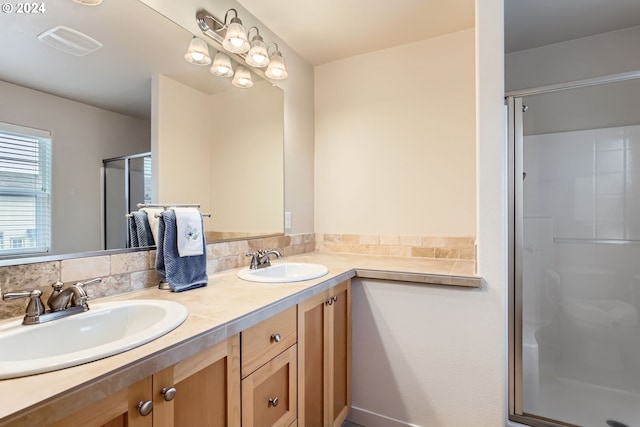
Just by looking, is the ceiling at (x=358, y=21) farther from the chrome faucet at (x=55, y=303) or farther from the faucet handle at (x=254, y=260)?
the chrome faucet at (x=55, y=303)

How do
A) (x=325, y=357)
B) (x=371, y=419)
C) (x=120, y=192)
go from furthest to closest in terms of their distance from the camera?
1. (x=371, y=419)
2. (x=325, y=357)
3. (x=120, y=192)

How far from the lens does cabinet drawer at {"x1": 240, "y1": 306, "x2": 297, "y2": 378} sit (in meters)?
0.98

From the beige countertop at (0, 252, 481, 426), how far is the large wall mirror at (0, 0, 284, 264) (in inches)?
13.3

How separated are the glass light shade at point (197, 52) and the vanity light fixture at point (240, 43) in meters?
0.06

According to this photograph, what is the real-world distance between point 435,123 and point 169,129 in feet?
5.21

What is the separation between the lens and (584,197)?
2283 mm

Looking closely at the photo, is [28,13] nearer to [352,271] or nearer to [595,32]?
[352,271]

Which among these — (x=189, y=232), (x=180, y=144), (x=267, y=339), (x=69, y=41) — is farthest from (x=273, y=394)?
(x=69, y=41)

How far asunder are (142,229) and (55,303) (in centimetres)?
41

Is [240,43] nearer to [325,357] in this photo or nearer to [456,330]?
[325,357]

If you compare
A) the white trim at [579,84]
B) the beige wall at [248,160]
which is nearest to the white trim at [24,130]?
the beige wall at [248,160]

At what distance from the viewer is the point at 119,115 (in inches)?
47.6

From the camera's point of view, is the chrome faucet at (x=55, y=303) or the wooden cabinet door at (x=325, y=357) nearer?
the chrome faucet at (x=55, y=303)

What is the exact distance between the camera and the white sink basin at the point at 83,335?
617 millimetres
